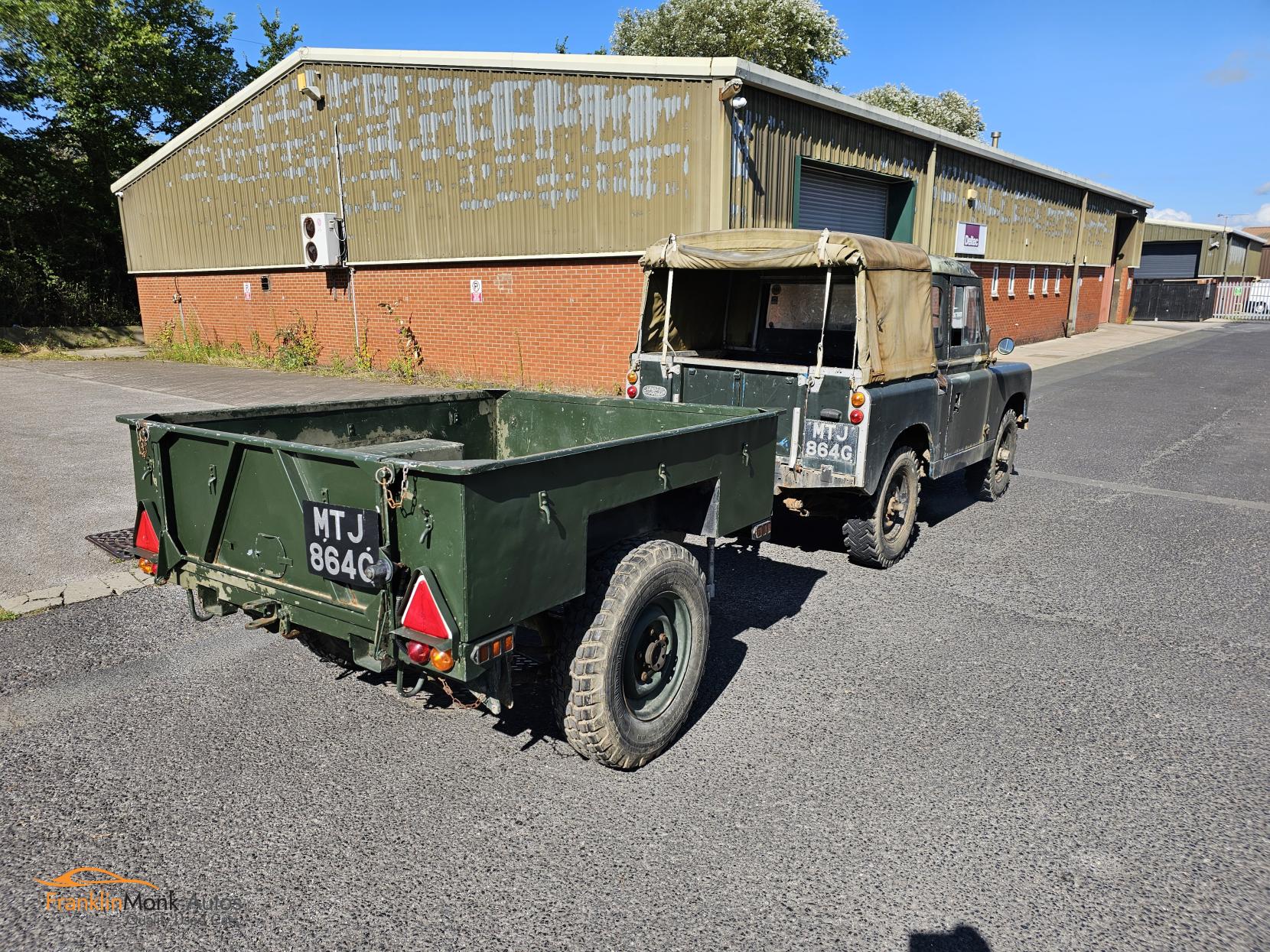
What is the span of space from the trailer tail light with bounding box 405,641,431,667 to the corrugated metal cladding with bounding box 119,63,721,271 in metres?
10.5

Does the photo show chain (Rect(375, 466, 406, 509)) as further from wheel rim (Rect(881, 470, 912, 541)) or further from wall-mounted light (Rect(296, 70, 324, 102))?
wall-mounted light (Rect(296, 70, 324, 102))

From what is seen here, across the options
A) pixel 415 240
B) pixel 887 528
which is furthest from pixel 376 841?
pixel 415 240

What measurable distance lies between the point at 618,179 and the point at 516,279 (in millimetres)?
2996

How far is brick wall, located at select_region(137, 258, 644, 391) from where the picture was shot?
13930mm

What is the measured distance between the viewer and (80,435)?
11.4 m

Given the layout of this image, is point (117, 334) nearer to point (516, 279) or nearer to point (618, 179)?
point (516, 279)

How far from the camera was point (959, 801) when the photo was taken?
11.6 ft

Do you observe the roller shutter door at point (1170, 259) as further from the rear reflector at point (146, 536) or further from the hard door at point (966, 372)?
the rear reflector at point (146, 536)

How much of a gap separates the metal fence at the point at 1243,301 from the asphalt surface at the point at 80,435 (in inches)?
2022

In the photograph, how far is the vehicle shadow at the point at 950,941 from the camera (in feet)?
8.89

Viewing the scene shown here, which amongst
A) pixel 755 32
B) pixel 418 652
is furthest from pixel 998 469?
pixel 755 32

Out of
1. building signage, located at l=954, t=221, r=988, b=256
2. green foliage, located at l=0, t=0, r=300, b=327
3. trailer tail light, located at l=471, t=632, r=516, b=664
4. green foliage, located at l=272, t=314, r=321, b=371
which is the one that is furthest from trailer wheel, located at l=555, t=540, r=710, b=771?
green foliage, located at l=0, t=0, r=300, b=327

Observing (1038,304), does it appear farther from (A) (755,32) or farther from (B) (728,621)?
(B) (728,621)

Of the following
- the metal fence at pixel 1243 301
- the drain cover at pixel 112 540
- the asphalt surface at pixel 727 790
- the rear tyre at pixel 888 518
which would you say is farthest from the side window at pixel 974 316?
the metal fence at pixel 1243 301
